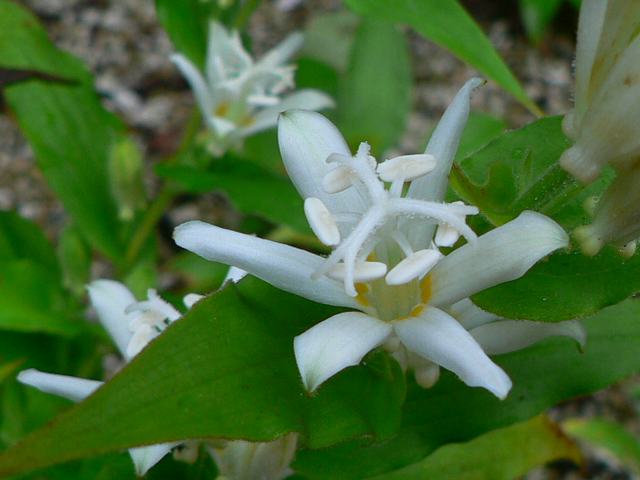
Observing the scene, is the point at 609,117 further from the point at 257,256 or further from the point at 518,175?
the point at 257,256

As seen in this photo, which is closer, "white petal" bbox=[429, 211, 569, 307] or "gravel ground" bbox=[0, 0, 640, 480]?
"white petal" bbox=[429, 211, 569, 307]

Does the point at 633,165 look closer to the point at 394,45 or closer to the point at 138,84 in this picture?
the point at 394,45

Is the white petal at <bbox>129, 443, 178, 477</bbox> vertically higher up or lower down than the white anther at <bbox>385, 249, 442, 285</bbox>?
lower down

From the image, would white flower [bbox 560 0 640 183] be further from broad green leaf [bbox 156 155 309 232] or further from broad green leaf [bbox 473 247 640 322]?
broad green leaf [bbox 156 155 309 232]

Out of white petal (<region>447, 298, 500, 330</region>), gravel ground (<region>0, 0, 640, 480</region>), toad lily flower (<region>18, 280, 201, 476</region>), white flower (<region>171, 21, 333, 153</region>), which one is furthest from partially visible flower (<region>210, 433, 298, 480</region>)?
gravel ground (<region>0, 0, 640, 480</region>)

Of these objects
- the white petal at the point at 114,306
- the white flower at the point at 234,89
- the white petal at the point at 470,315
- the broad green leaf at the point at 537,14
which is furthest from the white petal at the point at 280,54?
the broad green leaf at the point at 537,14

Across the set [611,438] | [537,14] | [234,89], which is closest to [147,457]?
[234,89]

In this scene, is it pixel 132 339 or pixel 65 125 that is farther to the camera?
pixel 65 125
